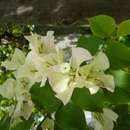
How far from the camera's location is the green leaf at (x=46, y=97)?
2.88 feet

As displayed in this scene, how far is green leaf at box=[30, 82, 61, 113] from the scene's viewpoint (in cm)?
88

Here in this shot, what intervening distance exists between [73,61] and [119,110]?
16 cm

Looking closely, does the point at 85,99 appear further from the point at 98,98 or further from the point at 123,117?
the point at 123,117

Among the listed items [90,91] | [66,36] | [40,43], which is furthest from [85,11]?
[90,91]

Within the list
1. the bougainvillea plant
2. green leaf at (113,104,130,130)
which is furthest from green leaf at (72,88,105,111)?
green leaf at (113,104,130,130)

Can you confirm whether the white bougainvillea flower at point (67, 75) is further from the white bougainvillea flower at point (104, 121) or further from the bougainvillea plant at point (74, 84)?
the white bougainvillea flower at point (104, 121)

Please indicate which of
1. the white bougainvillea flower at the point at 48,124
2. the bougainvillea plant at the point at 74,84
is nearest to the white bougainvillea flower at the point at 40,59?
the bougainvillea plant at the point at 74,84

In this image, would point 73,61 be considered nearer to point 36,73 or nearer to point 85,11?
point 36,73

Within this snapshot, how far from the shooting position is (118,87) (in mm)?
885

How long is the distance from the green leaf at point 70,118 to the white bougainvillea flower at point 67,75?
0.14 feet

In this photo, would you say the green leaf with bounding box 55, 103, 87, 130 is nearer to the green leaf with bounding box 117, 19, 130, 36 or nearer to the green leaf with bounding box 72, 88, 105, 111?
the green leaf with bounding box 72, 88, 105, 111

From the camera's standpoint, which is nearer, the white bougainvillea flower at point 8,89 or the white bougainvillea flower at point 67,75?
the white bougainvillea flower at point 67,75

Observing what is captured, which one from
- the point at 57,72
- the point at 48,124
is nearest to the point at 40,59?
the point at 57,72

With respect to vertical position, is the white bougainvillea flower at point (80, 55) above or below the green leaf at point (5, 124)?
above
